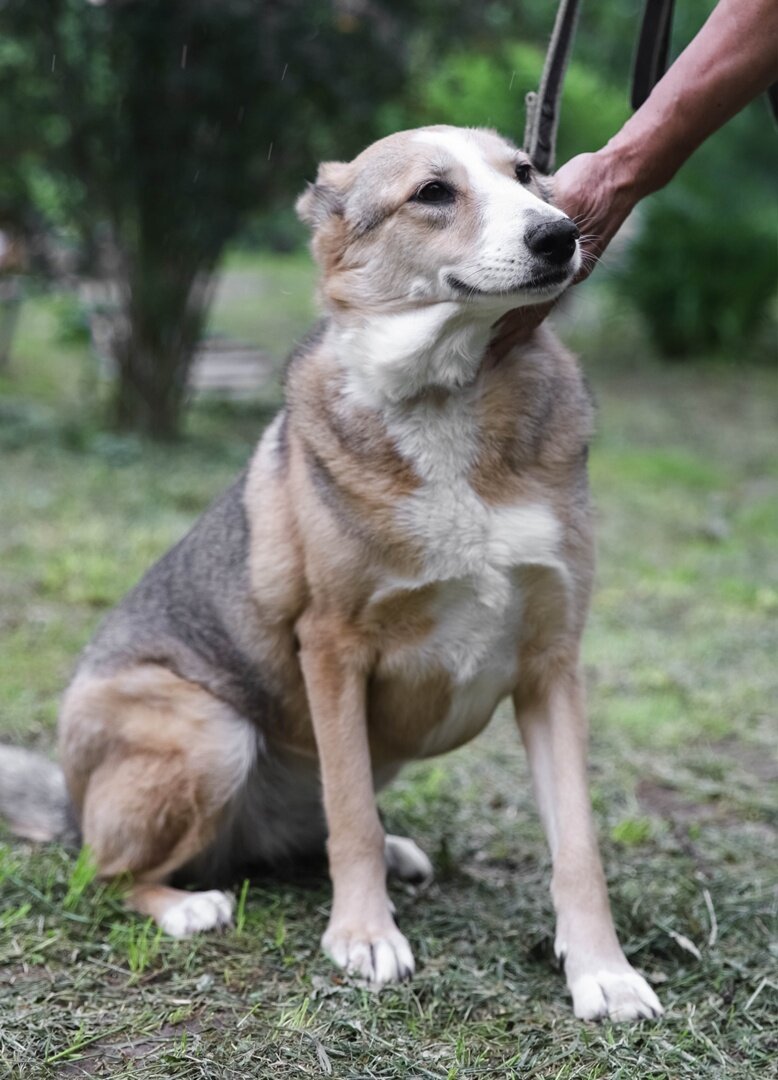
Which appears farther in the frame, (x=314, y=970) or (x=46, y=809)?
(x=46, y=809)

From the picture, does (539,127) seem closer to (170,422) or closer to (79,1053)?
(79,1053)

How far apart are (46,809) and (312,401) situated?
4.50 ft

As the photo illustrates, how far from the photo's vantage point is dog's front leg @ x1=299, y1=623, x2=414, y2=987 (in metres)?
2.78

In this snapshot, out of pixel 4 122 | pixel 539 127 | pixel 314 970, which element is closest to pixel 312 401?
pixel 539 127

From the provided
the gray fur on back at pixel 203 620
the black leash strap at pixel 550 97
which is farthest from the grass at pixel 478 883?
the black leash strap at pixel 550 97

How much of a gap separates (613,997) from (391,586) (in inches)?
36.5

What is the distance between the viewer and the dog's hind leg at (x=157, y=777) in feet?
9.78

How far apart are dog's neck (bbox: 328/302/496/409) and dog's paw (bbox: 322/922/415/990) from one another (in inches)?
44.8

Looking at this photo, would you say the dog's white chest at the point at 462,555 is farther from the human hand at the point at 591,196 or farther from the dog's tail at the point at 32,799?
the dog's tail at the point at 32,799

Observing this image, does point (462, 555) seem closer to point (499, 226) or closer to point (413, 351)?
point (413, 351)

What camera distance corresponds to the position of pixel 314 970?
8.89ft

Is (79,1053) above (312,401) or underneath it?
underneath

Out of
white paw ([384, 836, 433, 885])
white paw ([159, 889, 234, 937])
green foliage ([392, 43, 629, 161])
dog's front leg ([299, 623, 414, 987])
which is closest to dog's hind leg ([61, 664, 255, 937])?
Answer: white paw ([159, 889, 234, 937])

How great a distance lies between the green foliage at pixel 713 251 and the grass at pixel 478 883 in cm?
467
